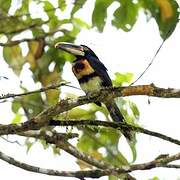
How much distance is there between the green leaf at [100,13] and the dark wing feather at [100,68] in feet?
2.15

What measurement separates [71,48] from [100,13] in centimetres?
69

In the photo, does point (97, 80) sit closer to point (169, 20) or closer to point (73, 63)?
point (73, 63)

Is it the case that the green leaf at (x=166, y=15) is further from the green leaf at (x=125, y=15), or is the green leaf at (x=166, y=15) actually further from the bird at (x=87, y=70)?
the bird at (x=87, y=70)

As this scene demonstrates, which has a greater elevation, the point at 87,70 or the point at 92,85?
the point at 87,70

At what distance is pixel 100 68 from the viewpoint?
4523mm

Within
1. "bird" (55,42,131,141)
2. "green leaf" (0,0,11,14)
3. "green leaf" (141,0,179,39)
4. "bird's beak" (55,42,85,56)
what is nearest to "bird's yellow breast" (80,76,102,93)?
"bird" (55,42,131,141)

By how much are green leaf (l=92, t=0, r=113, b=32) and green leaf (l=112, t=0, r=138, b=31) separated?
0.06 meters

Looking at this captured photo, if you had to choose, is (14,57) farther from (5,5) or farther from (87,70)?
(87,70)

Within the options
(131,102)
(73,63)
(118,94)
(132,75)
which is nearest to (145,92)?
(118,94)

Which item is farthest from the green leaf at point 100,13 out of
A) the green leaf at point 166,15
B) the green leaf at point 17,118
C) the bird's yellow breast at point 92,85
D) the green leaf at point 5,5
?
the green leaf at point 17,118

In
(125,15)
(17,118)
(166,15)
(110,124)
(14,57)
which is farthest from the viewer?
(17,118)

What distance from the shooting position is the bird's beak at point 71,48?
4211 millimetres

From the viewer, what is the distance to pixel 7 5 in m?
4.34

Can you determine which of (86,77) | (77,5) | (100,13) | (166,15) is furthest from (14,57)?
(166,15)
